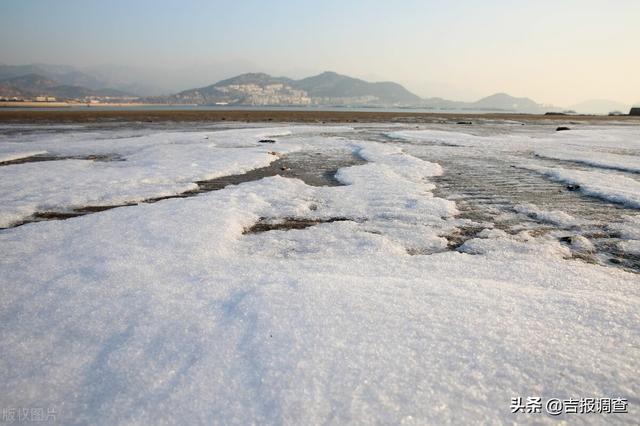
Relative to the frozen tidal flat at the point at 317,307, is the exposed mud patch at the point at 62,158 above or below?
below

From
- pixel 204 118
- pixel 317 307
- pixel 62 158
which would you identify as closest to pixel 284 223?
pixel 317 307

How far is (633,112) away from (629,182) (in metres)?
81.2

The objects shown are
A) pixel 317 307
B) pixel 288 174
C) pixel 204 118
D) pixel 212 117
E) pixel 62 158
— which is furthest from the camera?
pixel 212 117

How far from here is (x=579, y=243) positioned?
4500 millimetres

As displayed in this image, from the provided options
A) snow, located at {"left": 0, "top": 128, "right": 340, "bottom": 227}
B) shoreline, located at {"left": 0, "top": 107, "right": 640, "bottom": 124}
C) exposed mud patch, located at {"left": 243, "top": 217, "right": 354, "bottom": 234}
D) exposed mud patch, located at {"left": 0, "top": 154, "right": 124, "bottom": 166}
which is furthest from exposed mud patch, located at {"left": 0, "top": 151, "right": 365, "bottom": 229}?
shoreline, located at {"left": 0, "top": 107, "right": 640, "bottom": 124}

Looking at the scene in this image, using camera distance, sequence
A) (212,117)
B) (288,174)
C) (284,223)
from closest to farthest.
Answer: (284,223)
(288,174)
(212,117)

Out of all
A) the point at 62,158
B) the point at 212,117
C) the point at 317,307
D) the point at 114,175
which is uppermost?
the point at 212,117

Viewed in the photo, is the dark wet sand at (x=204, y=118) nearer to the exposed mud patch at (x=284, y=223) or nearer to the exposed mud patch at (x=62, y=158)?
the exposed mud patch at (x=62, y=158)

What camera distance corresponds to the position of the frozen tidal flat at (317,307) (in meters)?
2.07

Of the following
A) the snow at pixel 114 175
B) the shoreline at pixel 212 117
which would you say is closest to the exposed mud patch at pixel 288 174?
the snow at pixel 114 175

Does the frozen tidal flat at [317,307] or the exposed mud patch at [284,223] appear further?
the exposed mud patch at [284,223]

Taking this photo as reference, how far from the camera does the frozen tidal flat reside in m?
2.07

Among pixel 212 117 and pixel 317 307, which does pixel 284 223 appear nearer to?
pixel 317 307

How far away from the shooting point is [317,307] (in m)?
2.87
